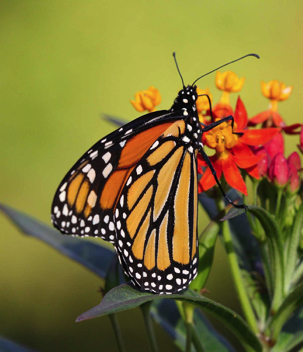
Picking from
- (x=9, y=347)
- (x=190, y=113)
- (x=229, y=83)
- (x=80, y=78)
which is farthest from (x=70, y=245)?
(x=80, y=78)

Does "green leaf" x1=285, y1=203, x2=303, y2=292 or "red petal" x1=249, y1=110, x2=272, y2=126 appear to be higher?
"red petal" x1=249, y1=110, x2=272, y2=126

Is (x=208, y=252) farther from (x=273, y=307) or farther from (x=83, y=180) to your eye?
(x=83, y=180)

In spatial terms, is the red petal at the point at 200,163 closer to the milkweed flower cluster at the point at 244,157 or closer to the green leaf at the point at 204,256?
the milkweed flower cluster at the point at 244,157

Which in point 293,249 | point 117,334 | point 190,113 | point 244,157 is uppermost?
point 190,113

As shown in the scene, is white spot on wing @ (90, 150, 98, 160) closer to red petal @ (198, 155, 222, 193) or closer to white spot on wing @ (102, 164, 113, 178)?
white spot on wing @ (102, 164, 113, 178)

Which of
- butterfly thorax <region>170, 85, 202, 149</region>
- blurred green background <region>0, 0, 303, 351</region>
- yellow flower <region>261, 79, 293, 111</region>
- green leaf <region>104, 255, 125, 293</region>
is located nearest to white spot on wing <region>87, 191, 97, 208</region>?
green leaf <region>104, 255, 125, 293</region>

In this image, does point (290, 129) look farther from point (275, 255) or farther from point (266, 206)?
point (275, 255)

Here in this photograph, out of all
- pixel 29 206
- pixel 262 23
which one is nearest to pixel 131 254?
pixel 29 206
